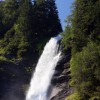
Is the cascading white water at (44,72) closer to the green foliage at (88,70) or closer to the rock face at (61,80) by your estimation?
the rock face at (61,80)

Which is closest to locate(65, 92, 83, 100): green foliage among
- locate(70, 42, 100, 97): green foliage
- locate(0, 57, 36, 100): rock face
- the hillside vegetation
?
the hillside vegetation

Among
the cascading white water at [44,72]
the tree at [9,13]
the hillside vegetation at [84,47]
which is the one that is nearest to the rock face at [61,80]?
the cascading white water at [44,72]

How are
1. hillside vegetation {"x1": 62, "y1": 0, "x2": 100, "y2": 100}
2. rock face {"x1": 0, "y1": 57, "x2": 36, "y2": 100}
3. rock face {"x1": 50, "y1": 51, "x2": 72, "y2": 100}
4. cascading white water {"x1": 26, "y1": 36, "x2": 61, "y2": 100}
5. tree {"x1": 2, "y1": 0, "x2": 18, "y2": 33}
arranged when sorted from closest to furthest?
hillside vegetation {"x1": 62, "y1": 0, "x2": 100, "y2": 100}, rock face {"x1": 50, "y1": 51, "x2": 72, "y2": 100}, cascading white water {"x1": 26, "y1": 36, "x2": 61, "y2": 100}, rock face {"x1": 0, "y1": 57, "x2": 36, "y2": 100}, tree {"x1": 2, "y1": 0, "x2": 18, "y2": 33}

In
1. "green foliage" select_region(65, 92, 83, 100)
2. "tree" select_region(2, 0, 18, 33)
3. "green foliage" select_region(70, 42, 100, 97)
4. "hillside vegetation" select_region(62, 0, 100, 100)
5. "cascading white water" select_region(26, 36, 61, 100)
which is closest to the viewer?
"green foliage" select_region(70, 42, 100, 97)

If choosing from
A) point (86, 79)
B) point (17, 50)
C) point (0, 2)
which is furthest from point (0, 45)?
point (86, 79)

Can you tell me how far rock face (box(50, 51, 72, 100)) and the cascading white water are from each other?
1.06 m

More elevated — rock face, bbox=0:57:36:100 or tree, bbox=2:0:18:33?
tree, bbox=2:0:18:33

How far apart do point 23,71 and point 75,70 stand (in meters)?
16.2

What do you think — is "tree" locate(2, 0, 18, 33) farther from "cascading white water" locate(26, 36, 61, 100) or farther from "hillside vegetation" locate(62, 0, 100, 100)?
"hillside vegetation" locate(62, 0, 100, 100)

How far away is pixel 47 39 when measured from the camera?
68.2 m

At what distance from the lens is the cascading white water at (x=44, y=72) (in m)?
56.2

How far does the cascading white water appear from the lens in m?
56.2

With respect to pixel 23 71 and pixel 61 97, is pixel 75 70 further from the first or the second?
pixel 23 71

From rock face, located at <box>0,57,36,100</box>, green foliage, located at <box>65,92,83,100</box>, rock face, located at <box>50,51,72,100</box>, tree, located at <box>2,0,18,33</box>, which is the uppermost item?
tree, located at <box>2,0,18,33</box>
